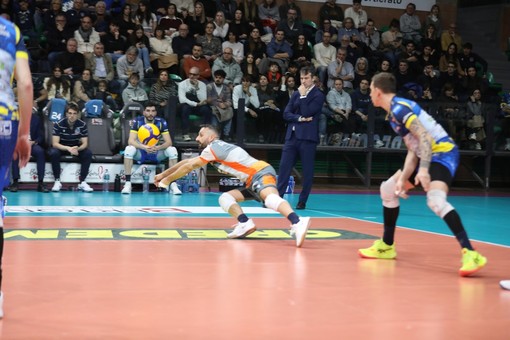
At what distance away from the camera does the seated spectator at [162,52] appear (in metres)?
17.8

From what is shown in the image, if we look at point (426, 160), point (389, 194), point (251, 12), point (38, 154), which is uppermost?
point (251, 12)

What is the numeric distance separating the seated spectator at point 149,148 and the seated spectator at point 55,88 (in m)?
1.48

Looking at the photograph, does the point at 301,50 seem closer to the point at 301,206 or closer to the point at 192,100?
the point at 192,100

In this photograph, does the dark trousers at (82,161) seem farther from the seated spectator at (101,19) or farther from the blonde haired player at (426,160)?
the blonde haired player at (426,160)

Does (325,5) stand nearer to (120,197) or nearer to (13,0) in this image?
(13,0)

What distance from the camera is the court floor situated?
189 inches

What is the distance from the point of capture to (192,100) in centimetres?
1634

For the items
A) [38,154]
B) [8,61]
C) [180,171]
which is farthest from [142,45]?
[8,61]

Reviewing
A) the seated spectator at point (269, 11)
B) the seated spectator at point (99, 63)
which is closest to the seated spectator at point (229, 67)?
the seated spectator at point (99, 63)

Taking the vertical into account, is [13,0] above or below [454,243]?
above

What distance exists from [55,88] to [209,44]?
4240 millimetres

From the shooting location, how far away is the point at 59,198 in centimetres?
1332

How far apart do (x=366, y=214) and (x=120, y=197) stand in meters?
4.25

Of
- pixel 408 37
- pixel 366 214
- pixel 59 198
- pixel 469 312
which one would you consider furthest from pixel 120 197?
pixel 408 37
